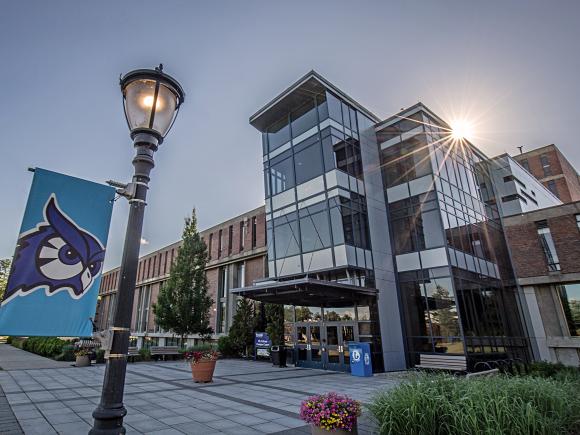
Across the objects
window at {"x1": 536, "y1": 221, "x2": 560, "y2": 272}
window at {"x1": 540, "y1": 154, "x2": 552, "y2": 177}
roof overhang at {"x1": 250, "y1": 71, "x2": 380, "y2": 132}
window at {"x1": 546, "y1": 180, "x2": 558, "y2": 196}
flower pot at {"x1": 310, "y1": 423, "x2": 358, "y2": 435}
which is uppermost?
window at {"x1": 540, "y1": 154, "x2": 552, "y2": 177}

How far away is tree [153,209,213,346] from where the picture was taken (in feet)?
74.9

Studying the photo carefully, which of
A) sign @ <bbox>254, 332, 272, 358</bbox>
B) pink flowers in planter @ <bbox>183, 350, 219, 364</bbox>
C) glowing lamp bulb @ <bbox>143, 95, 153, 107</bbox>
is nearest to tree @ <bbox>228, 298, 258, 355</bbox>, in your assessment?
sign @ <bbox>254, 332, 272, 358</bbox>

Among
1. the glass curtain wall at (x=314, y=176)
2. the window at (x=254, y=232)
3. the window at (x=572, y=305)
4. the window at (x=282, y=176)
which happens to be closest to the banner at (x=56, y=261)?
the glass curtain wall at (x=314, y=176)

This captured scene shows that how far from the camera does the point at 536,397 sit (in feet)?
16.2

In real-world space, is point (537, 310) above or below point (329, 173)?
below

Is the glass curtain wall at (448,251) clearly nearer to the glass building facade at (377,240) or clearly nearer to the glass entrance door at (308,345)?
the glass building facade at (377,240)

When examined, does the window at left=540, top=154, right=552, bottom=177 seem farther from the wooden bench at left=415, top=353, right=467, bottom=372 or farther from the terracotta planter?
the terracotta planter

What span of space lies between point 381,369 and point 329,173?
9.80m

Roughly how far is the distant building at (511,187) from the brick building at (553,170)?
41.9 ft

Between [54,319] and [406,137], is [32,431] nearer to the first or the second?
[54,319]

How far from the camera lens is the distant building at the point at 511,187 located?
24953mm

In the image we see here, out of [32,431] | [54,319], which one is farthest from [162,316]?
[54,319]

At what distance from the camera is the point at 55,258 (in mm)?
3330

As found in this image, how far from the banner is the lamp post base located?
0.82m
